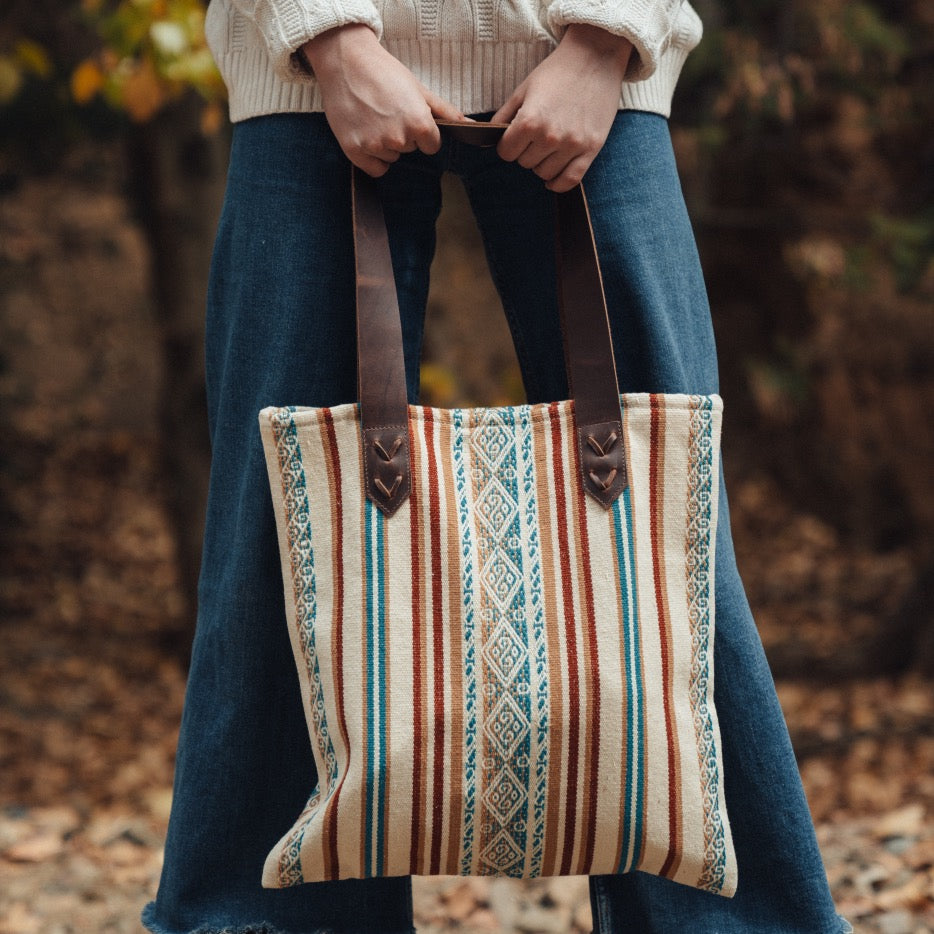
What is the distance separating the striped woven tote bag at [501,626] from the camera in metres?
1.07

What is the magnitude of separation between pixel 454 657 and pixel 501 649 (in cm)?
5

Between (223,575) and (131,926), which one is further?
(131,926)

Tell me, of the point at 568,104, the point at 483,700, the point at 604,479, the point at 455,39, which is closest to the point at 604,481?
the point at 604,479

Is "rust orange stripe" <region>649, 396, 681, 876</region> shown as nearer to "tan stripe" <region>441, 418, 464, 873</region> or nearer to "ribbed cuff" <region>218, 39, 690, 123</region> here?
"tan stripe" <region>441, 418, 464, 873</region>

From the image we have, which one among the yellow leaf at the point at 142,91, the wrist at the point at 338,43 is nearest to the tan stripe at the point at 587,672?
the wrist at the point at 338,43

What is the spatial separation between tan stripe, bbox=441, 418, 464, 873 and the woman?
209mm

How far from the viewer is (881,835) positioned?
2.27 metres

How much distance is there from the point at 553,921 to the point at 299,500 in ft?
3.86

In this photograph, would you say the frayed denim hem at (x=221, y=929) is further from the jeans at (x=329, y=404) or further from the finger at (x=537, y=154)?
the finger at (x=537, y=154)

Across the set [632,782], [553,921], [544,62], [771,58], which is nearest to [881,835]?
[553,921]

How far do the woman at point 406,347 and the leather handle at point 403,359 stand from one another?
0.18 feet

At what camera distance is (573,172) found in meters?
1.15

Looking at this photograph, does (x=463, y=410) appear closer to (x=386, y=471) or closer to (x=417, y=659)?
(x=386, y=471)

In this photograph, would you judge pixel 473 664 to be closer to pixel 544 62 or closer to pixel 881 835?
pixel 544 62
